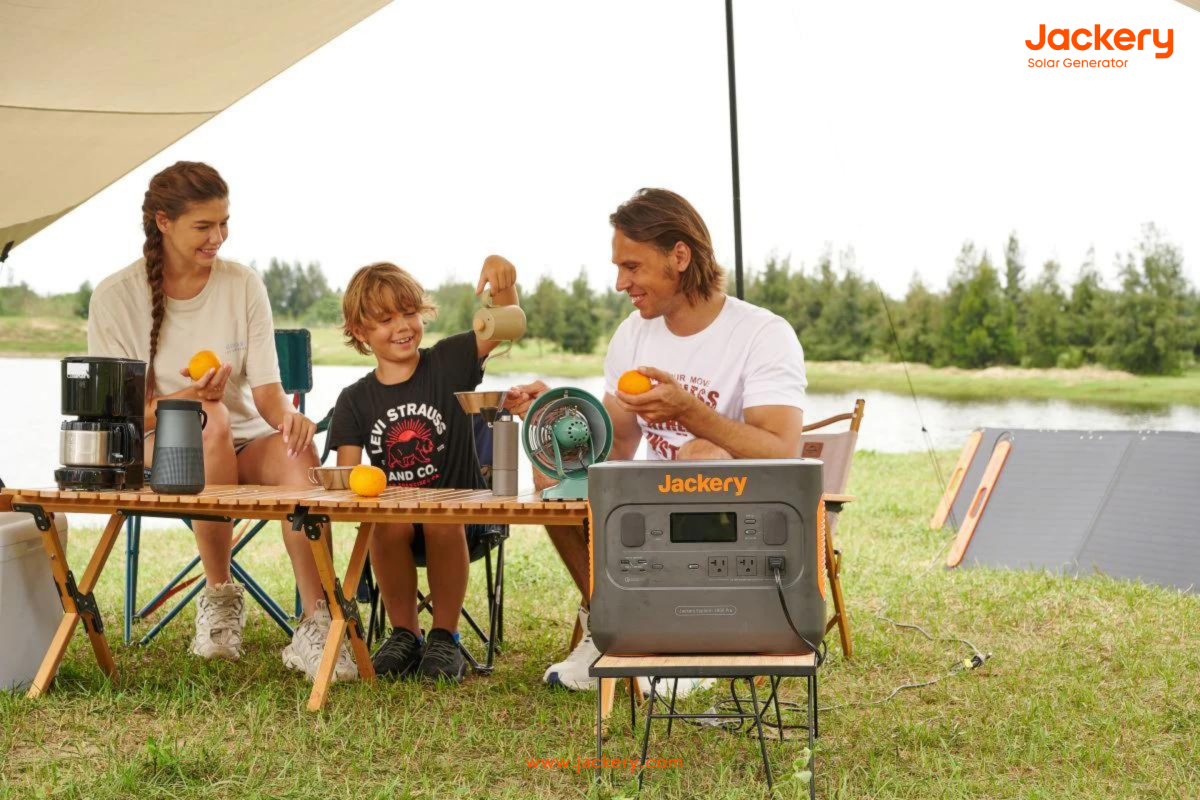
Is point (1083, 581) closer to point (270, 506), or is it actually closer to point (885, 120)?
point (270, 506)

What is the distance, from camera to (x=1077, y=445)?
4484 millimetres

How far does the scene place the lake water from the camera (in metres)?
6.84

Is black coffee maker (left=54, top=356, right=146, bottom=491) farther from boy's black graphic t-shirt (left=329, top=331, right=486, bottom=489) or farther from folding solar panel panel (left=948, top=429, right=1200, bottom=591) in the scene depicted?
folding solar panel panel (left=948, top=429, right=1200, bottom=591)

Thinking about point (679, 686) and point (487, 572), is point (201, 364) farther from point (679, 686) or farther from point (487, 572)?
point (679, 686)

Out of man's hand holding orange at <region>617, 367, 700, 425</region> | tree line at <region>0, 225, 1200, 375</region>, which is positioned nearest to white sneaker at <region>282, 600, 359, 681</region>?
man's hand holding orange at <region>617, 367, 700, 425</region>

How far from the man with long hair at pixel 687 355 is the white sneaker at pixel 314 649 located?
18.0 inches

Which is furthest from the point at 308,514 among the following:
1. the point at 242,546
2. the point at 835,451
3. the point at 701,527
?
the point at 835,451

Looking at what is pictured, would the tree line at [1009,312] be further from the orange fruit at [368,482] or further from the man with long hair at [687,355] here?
the orange fruit at [368,482]

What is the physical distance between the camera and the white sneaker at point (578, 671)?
2713mm

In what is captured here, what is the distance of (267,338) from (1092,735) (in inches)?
84.5

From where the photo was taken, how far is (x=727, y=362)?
8.55 feet

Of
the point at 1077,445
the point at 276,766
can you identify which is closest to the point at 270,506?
the point at 276,766

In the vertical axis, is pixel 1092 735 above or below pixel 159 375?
below

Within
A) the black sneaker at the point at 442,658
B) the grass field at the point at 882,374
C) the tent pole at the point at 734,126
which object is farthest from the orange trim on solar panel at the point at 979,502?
the grass field at the point at 882,374
